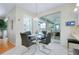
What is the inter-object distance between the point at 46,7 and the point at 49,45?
39.4 inches

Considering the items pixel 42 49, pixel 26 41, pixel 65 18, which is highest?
pixel 65 18

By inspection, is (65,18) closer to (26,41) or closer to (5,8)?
(26,41)

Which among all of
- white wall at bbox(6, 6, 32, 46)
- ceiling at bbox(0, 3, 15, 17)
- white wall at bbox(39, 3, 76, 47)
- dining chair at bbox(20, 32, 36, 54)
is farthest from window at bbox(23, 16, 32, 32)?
ceiling at bbox(0, 3, 15, 17)

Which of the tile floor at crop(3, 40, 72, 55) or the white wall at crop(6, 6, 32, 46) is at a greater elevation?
the white wall at crop(6, 6, 32, 46)

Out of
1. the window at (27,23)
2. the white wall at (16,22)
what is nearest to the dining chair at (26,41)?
the white wall at (16,22)

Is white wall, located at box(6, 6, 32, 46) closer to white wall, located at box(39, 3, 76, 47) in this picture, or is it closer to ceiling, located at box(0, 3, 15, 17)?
ceiling, located at box(0, 3, 15, 17)

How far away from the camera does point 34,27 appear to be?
252 centimetres

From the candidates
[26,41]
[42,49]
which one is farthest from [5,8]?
[42,49]

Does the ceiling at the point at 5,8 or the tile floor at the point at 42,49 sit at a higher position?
the ceiling at the point at 5,8

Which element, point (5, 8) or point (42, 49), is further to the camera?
point (42, 49)

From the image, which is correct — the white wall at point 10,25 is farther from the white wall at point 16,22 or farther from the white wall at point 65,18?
the white wall at point 65,18

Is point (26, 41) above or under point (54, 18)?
under

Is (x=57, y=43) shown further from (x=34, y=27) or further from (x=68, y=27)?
(x=34, y=27)
